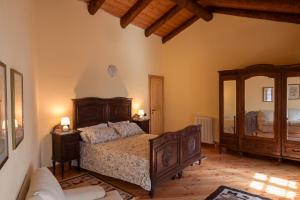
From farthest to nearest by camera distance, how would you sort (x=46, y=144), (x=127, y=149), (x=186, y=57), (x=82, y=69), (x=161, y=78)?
1. (x=161, y=78)
2. (x=186, y=57)
3. (x=82, y=69)
4. (x=46, y=144)
5. (x=127, y=149)

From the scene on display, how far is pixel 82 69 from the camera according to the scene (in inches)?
189

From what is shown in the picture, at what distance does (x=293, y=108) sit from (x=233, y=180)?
1.89 metres

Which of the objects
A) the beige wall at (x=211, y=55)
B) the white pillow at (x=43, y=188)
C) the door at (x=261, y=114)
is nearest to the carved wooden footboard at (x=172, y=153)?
the door at (x=261, y=114)

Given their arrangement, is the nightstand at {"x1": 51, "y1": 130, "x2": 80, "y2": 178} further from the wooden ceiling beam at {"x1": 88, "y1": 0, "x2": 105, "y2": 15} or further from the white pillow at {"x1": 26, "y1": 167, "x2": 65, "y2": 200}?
the wooden ceiling beam at {"x1": 88, "y1": 0, "x2": 105, "y2": 15}

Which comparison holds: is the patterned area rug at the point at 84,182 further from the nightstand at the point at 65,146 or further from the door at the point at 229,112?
the door at the point at 229,112

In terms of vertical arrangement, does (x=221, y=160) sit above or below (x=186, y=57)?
below

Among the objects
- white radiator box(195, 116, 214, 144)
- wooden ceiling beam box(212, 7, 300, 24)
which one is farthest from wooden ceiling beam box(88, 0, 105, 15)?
white radiator box(195, 116, 214, 144)

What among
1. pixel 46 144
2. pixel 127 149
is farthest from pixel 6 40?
pixel 46 144

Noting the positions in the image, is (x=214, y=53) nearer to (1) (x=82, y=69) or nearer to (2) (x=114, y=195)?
(1) (x=82, y=69)

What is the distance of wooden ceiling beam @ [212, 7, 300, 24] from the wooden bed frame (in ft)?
9.07

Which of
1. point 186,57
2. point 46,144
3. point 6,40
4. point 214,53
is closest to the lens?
point 6,40

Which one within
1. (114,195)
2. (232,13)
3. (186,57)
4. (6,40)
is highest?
(232,13)

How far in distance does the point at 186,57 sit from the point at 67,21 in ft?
11.0

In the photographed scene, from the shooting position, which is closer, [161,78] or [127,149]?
[127,149]
